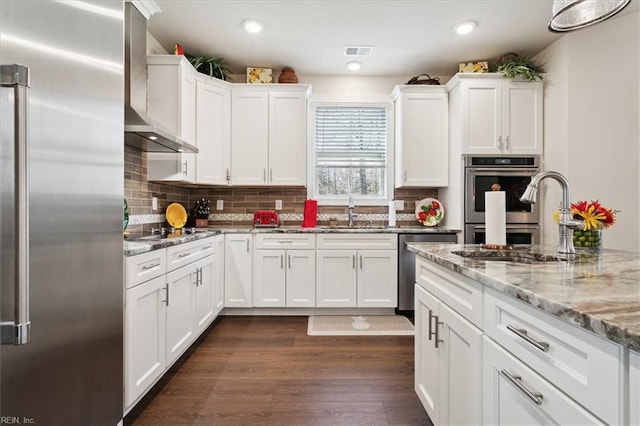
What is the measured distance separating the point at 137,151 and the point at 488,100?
338 cm

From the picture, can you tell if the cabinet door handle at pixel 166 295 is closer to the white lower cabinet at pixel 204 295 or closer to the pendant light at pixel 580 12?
the white lower cabinet at pixel 204 295

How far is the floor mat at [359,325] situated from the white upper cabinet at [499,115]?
1847 millimetres

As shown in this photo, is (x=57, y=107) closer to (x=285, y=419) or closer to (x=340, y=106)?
(x=285, y=419)

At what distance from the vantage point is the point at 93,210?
1144mm

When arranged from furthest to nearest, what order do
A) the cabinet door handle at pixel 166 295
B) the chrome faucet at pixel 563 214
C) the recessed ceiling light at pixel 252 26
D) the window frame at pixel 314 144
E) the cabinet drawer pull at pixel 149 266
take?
1. the window frame at pixel 314 144
2. the recessed ceiling light at pixel 252 26
3. the cabinet door handle at pixel 166 295
4. the cabinet drawer pull at pixel 149 266
5. the chrome faucet at pixel 563 214

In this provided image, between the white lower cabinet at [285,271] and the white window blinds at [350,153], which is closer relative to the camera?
the white lower cabinet at [285,271]

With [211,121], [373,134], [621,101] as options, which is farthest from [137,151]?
[621,101]

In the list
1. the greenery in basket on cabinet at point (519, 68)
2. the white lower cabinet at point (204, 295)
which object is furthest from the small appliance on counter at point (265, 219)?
the greenery in basket on cabinet at point (519, 68)

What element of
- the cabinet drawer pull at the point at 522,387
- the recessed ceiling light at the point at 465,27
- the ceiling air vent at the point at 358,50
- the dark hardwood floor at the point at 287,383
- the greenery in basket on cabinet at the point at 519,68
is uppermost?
the recessed ceiling light at the point at 465,27

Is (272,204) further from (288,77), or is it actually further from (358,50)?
(358,50)

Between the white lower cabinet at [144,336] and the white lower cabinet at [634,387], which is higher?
the white lower cabinet at [634,387]

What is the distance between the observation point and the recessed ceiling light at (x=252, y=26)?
2.83 metres

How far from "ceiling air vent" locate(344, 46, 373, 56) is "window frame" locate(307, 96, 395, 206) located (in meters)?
0.60

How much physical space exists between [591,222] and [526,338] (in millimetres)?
1138
